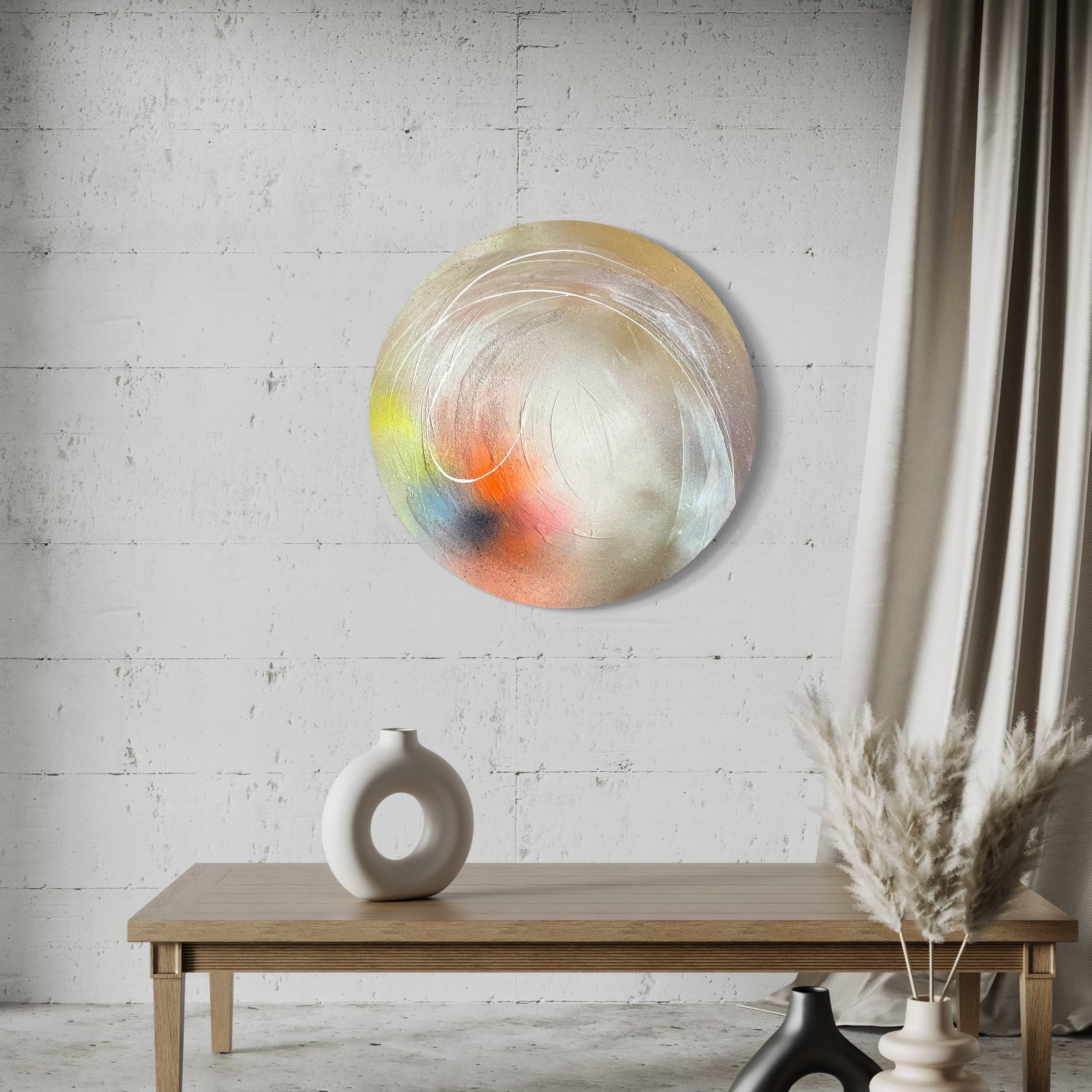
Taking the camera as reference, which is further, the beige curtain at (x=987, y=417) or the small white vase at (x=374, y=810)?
the beige curtain at (x=987, y=417)

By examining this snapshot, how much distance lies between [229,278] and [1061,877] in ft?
7.94

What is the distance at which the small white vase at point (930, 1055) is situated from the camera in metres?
1.49

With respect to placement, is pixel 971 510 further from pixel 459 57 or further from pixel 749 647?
pixel 459 57

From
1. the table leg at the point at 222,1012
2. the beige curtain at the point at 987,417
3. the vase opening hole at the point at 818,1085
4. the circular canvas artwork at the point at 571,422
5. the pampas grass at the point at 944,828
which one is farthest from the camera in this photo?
the circular canvas artwork at the point at 571,422

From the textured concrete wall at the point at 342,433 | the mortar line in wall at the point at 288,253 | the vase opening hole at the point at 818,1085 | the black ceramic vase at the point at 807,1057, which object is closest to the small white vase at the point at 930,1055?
the black ceramic vase at the point at 807,1057

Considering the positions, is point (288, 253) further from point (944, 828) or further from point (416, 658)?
point (944, 828)

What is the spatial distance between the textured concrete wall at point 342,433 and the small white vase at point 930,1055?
50.7 inches

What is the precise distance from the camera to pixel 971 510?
2588 millimetres

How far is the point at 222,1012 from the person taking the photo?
241 centimetres

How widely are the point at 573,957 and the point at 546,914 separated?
83 millimetres

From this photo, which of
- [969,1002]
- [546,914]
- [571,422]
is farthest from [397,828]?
[969,1002]

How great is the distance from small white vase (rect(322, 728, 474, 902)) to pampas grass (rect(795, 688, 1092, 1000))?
82 centimetres

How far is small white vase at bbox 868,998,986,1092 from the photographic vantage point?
1.49m

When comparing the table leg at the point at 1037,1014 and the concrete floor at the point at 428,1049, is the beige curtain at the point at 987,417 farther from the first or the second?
the table leg at the point at 1037,1014
